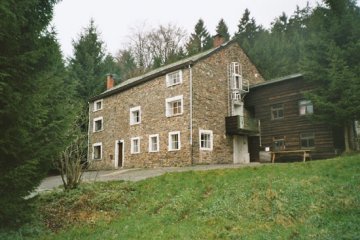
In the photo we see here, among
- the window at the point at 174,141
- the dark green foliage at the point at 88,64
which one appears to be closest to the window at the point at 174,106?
the window at the point at 174,141

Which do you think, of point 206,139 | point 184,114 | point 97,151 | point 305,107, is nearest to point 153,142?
point 184,114

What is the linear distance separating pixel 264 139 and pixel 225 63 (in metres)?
6.75

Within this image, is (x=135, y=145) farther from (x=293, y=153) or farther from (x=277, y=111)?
(x=293, y=153)

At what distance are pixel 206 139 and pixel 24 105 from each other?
55.2ft

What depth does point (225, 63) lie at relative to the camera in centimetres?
2581

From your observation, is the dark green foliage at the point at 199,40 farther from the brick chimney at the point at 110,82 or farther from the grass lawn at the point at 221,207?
the grass lawn at the point at 221,207

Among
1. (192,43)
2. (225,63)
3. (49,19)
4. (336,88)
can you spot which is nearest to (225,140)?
(225,63)

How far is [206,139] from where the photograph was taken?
23.0 metres

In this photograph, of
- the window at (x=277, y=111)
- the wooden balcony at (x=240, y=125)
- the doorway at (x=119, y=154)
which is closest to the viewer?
the wooden balcony at (x=240, y=125)

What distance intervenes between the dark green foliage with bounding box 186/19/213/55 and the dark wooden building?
67.6 ft

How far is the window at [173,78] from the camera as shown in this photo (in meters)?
23.5

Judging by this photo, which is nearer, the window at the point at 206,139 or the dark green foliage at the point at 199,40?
the window at the point at 206,139

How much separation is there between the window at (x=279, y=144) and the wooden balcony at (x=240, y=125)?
5.54ft

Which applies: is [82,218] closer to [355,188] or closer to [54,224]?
[54,224]
